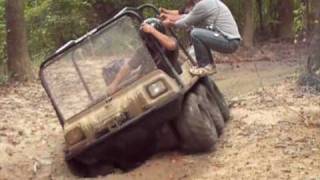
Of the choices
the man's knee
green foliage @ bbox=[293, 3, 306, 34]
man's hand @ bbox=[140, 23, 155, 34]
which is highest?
man's hand @ bbox=[140, 23, 155, 34]

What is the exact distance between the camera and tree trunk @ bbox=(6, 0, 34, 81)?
13633 millimetres

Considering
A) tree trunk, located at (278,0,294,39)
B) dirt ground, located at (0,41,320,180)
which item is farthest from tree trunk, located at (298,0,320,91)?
tree trunk, located at (278,0,294,39)

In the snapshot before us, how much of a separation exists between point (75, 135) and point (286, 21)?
15.3 meters

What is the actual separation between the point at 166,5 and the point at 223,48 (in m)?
13.6

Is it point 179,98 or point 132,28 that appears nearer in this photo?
point 179,98

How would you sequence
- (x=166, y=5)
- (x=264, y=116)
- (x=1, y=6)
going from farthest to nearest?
(x=166, y=5), (x=1, y=6), (x=264, y=116)

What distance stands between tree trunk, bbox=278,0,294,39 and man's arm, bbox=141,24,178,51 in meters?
14.5

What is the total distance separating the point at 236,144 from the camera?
800 centimetres

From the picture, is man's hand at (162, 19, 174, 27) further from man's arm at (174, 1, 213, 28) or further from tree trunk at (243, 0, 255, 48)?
tree trunk at (243, 0, 255, 48)

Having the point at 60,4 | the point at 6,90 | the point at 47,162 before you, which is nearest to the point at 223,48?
the point at 47,162

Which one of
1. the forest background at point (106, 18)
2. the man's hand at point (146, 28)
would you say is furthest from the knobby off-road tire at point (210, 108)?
the forest background at point (106, 18)

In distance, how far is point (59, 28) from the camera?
2278cm

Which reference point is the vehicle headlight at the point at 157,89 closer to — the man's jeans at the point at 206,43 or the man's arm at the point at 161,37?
the man's arm at the point at 161,37

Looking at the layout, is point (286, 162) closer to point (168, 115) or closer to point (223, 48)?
point (168, 115)
